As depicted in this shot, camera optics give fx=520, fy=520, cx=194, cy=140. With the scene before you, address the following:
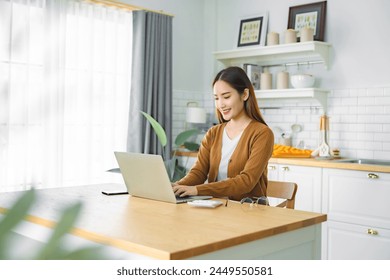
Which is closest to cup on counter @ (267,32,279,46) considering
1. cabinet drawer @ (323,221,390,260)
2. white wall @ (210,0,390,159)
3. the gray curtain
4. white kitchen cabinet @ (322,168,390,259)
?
white wall @ (210,0,390,159)

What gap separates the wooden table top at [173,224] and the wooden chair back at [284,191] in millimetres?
476

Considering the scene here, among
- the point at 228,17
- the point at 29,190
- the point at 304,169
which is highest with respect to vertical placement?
the point at 228,17

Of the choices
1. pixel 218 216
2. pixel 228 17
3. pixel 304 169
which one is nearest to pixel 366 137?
pixel 304 169

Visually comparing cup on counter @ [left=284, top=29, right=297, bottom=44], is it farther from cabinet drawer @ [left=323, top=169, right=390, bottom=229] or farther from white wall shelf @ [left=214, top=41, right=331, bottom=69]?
cabinet drawer @ [left=323, top=169, right=390, bottom=229]

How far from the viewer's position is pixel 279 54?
495 centimetres

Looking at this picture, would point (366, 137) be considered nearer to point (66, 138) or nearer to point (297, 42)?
point (297, 42)

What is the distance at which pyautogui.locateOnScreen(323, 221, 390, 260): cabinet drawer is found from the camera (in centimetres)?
375

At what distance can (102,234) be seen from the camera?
169 centimetres

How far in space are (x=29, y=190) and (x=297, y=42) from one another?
4.64 metres

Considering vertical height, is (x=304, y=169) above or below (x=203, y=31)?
below

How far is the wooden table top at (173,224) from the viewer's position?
5.04 ft

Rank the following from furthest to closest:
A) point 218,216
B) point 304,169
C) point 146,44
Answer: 1. point 146,44
2. point 304,169
3. point 218,216

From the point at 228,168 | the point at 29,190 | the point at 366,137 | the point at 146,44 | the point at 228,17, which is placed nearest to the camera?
the point at 29,190

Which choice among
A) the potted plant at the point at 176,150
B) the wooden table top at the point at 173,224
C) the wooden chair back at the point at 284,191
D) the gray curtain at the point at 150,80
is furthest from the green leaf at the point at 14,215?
the gray curtain at the point at 150,80
